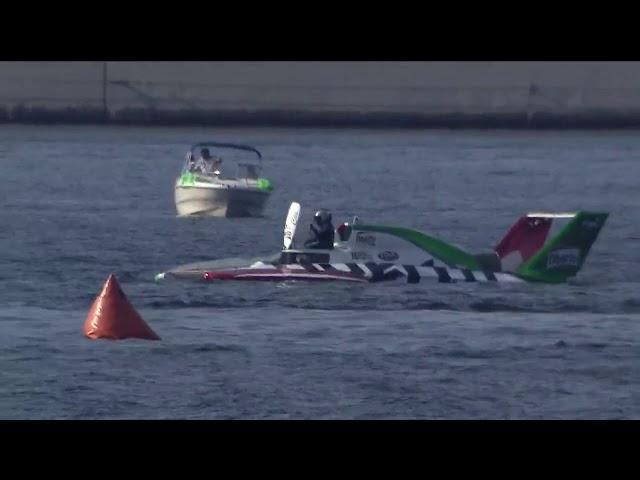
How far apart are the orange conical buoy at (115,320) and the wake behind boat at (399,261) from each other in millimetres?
4884

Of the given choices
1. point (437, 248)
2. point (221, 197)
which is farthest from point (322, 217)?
point (221, 197)

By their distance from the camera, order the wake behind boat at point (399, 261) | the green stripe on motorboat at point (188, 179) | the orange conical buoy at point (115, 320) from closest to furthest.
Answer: the orange conical buoy at point (115, 320) < the wake behind boat at point (399, 261) < the green stripe on motorboat at point (188, 179)

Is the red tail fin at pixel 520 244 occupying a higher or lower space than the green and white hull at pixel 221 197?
higher

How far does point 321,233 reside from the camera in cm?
2456

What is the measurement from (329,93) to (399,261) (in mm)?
52368

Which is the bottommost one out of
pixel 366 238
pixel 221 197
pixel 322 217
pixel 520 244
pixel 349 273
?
pixel 221 197

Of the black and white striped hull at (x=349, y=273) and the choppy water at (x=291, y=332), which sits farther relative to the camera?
the black and white striped hull at (x=349, y=273)

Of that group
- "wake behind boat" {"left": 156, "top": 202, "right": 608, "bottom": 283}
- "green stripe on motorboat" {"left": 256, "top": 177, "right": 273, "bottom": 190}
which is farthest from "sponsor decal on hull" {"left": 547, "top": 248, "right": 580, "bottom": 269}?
"green stripe on motorboat" {"left": 256, "top": 177, "right": 273, "bottom": 190}

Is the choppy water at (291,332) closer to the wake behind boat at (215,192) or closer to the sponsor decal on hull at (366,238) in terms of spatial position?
the wake behind boat at (215,192)

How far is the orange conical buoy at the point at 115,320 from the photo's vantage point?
1969cm

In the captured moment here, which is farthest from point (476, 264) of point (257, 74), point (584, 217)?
point (257, 74)

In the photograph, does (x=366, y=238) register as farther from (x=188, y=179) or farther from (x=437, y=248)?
(x=188, y=179)

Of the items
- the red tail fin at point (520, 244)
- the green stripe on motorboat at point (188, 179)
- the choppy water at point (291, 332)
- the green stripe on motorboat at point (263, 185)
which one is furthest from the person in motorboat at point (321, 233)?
the green stripe on motorboat at point (263, 185)

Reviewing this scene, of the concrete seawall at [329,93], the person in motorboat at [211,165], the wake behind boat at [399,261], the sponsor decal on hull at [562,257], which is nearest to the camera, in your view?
the wake behind boat at [399,261]
